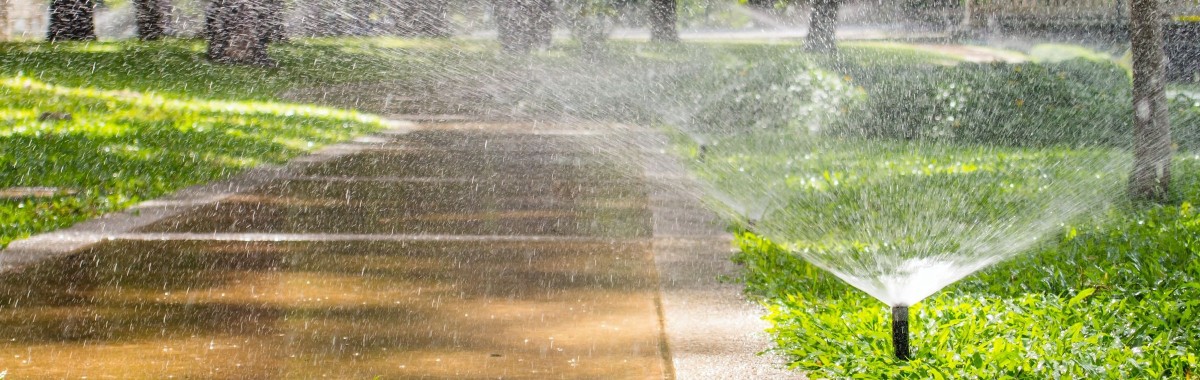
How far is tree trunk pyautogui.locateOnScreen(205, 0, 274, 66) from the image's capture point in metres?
21.1

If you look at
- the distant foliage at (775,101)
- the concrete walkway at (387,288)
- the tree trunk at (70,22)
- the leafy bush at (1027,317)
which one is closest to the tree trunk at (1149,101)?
the leafy bush at (1027,317)

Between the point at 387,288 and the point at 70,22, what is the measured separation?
74.6ft

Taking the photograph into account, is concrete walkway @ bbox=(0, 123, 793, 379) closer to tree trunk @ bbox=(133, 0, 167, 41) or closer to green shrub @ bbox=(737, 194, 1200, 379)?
green shrub @ bbox=(737, 194, 1200, 379)

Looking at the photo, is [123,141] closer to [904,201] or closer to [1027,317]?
[904,201]

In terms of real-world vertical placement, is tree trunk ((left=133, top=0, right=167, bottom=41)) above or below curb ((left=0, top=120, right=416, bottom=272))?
below

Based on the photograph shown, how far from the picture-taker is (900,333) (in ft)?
13.6

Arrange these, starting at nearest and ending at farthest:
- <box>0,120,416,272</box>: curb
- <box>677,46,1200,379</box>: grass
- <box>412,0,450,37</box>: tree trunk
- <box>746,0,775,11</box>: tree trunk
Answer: <box>677,46,1200,379</box>: grass < <box>0,120,416,272</box>: curb < <box>412,0,450,37</box>: tree trunk < <box>746,0,775,11</box>: tree trunk

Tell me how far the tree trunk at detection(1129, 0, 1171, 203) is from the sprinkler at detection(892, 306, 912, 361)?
A: 4.41 meters

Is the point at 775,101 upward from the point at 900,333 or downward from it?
downward

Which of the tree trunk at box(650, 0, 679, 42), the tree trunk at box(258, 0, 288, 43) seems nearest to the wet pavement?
the tree trunk at box(258, 0, 288, 43)

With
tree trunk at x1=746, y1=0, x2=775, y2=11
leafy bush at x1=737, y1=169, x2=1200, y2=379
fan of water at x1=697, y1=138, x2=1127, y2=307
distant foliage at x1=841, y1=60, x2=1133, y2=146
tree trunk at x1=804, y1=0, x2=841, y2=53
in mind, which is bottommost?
tree trunk at x1=746, y1=0, x2=775, y2=11

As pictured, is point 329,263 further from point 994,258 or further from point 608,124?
point 608,124

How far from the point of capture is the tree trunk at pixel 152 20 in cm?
2839

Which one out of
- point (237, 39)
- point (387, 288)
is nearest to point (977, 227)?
point (387, 288)
